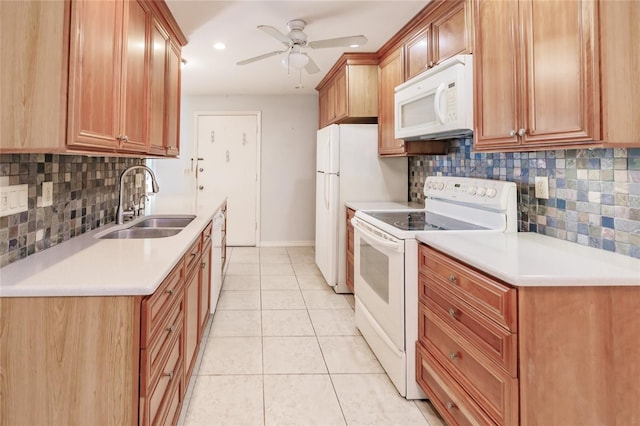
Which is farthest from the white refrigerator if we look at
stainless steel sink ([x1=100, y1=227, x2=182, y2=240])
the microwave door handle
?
stainless steel sink ([x1=100, y1=227, x2=182, y2=240])

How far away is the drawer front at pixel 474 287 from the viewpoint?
125 centimetres

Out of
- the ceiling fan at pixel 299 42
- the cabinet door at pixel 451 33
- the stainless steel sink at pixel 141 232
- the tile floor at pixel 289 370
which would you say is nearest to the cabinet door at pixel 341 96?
the ceiling fan at pixel 299 42

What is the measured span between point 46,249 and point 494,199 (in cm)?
220

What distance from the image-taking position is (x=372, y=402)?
198 cm

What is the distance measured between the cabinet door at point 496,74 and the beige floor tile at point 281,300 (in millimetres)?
2111

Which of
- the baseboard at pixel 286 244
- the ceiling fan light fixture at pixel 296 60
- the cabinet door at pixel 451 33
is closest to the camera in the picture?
the cabinet door at pixel 451 33

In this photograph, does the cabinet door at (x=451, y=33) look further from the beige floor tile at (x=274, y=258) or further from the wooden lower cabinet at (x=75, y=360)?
the beige floor tile at (x=274, y=258)

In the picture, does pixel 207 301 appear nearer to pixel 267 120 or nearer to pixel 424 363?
pixel 424 363

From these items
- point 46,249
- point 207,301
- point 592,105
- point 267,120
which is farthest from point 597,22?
point 267,120

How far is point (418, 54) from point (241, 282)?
276cm

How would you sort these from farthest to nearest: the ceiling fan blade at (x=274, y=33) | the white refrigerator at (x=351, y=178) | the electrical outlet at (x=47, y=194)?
the white refrigerator at (x=351, y=178)
the ceiling fan blade at (x=274, y=33)
the electrical outlet at (x=47, y=194)

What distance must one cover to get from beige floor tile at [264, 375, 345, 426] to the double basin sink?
1.13m

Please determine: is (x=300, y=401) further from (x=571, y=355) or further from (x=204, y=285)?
(x=571, y=355)

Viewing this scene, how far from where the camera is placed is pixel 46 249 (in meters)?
1.60
